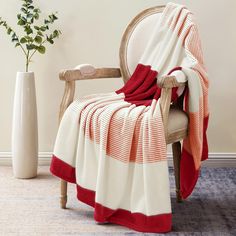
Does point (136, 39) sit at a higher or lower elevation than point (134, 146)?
higher

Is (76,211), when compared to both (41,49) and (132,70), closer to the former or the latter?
(132,70)

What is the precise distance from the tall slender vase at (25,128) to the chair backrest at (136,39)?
56 cm

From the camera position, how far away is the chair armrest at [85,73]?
2.39 m

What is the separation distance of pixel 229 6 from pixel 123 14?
65 cm

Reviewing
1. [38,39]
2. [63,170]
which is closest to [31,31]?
[38,39]

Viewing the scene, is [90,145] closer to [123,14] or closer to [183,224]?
[183,224]

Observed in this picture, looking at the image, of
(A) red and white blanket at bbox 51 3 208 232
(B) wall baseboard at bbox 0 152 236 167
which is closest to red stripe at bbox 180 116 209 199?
(A) red and white blanket at bbox 51 3 208 232

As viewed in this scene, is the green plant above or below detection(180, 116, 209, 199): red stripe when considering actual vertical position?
above

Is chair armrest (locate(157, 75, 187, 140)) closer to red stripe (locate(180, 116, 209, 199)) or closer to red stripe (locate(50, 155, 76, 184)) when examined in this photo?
red stripe (locate(180, 116, 209, 199))

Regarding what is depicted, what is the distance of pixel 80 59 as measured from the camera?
3121 millimetres

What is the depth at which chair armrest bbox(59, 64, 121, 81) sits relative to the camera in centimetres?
239

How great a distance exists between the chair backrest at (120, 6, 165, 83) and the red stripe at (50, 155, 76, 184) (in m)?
0.64

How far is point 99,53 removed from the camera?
311cm

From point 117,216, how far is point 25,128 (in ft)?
3.04
